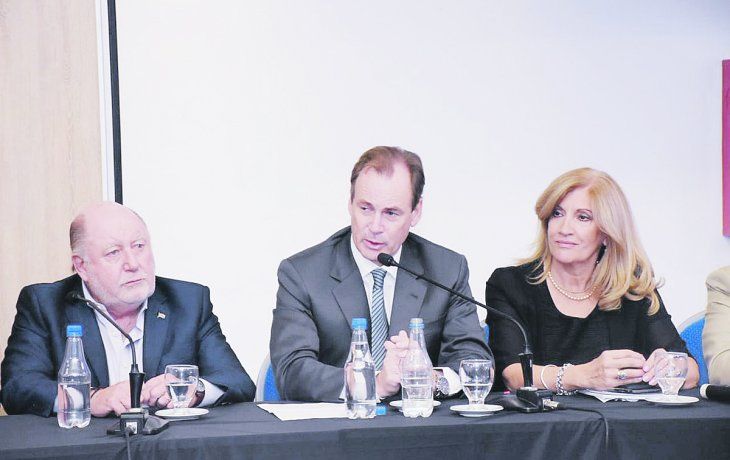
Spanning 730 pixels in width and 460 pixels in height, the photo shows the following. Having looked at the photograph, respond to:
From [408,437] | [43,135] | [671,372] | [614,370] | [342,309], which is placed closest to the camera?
[408,437]

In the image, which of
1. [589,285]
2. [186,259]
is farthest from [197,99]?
[589,285]

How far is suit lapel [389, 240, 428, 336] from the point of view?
2.77 meters

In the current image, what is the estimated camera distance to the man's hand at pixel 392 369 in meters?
2.28

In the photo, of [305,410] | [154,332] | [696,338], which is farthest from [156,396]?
[696,338]

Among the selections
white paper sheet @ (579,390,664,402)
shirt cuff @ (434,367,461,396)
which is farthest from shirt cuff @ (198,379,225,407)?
white paper sheet @ (579,390,664,402)

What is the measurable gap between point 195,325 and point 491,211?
1.76 m

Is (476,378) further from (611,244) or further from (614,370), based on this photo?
(611,244)

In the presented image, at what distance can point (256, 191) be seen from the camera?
3.81 metres

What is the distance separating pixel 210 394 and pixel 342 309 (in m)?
0.51

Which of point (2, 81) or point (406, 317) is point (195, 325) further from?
point (2, 81)

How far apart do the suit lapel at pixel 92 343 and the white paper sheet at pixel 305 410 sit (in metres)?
0.53

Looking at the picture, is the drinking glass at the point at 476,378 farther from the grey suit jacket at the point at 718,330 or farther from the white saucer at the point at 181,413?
the grey suit jacket at the point at 718,330

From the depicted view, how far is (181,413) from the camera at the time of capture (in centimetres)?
215

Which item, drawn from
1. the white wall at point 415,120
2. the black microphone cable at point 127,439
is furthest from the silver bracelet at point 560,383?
the white wall at point 415,120
